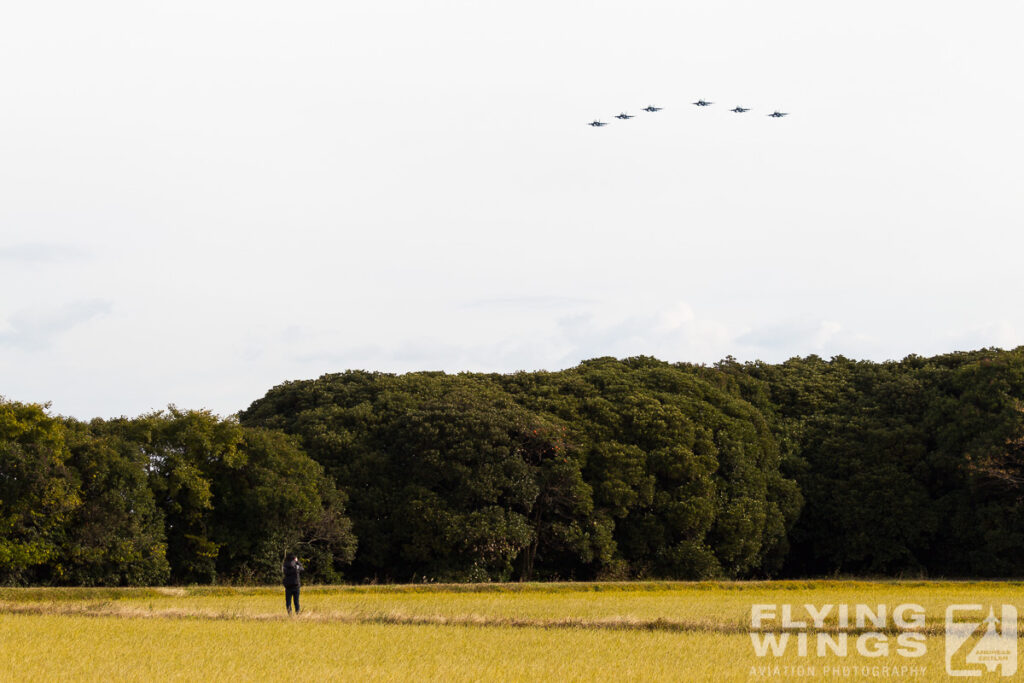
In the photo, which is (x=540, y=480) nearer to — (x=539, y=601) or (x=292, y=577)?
(x=539, y=601)

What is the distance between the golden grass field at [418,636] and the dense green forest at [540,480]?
424 cm

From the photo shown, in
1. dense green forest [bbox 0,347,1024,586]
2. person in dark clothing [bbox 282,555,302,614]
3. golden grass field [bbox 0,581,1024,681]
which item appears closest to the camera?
golden grass field [bbox 0,581,1024,681]

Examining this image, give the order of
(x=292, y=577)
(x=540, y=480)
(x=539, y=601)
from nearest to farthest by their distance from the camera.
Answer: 1. (x=292, y=577)
2. (x=539, y=601)
3. (x=540, y=480)

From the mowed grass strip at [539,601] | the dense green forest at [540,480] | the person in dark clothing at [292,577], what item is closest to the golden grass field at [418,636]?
the mowed grass strip at [539,601]

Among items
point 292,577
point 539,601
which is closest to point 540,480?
point 539,601

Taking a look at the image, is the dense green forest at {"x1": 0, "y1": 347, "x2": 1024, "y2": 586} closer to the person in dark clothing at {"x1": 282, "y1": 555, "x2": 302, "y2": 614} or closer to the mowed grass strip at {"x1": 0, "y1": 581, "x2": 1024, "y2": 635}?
the mowed grass strip at {"x1": 0, "y1": 581, "x2": 1024, "y2": 635}

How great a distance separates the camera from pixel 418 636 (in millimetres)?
22688

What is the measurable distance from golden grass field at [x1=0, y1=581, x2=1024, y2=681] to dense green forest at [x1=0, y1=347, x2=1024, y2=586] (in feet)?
13.9

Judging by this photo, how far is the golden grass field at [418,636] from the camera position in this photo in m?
18.1

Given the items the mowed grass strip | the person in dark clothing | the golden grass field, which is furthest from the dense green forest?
the person in dark clothing

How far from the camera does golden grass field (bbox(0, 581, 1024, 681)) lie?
18125 millimetres

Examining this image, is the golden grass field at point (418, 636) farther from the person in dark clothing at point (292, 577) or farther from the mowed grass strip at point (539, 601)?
the person in dark clothing at point (292, 577)

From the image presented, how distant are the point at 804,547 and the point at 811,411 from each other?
6656 mm

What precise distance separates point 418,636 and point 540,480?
59.6 feet
